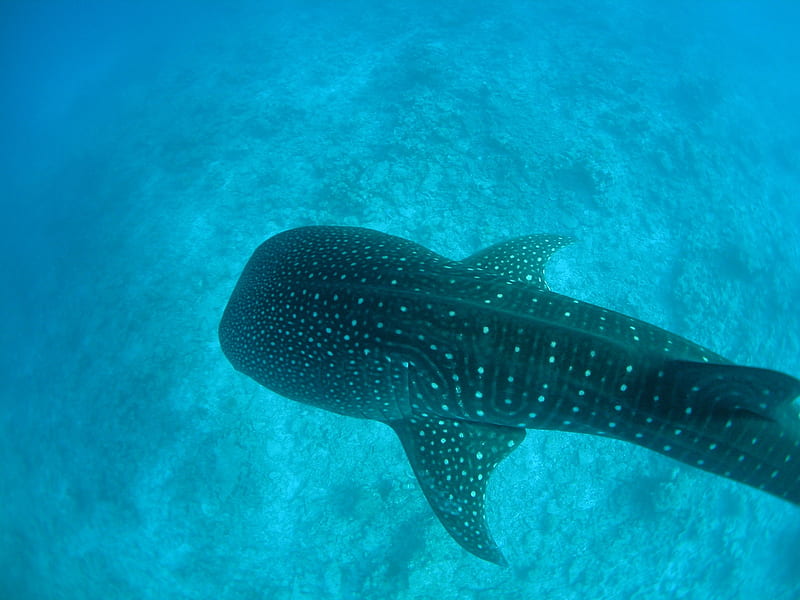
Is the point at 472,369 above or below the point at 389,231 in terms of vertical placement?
above

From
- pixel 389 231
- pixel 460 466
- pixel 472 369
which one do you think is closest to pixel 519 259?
pixel 472 369

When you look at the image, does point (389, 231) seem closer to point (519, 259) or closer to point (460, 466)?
point (519, 259)

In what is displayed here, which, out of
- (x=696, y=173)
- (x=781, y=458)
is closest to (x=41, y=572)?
(x=781, y=458)

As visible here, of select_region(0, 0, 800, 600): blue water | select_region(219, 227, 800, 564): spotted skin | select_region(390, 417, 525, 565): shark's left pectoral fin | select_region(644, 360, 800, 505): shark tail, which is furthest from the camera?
select_region(0, 0, 800, 600): blue water

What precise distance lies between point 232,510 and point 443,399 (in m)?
6.39

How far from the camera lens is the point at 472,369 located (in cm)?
319

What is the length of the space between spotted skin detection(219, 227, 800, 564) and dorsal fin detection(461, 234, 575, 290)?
99 cm

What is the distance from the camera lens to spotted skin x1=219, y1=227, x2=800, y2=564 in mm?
2963

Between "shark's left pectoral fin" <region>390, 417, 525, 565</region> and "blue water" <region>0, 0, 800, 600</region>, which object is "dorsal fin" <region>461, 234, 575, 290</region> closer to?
"shark's left pectoral fin" <region>390, 417, 525, 565</region>

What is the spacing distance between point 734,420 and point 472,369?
1.91m

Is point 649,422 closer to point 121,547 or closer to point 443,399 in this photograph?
point 443,399

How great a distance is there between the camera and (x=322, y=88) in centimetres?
1528

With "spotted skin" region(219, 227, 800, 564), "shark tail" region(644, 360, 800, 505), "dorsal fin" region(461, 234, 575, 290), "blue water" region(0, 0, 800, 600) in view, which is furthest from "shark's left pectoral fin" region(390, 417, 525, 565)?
"blue water" region(0, 0, 800, 600)

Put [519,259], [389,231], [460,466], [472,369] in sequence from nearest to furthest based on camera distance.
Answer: [472,369] → [460,466] → [519,259] → [389,231]
